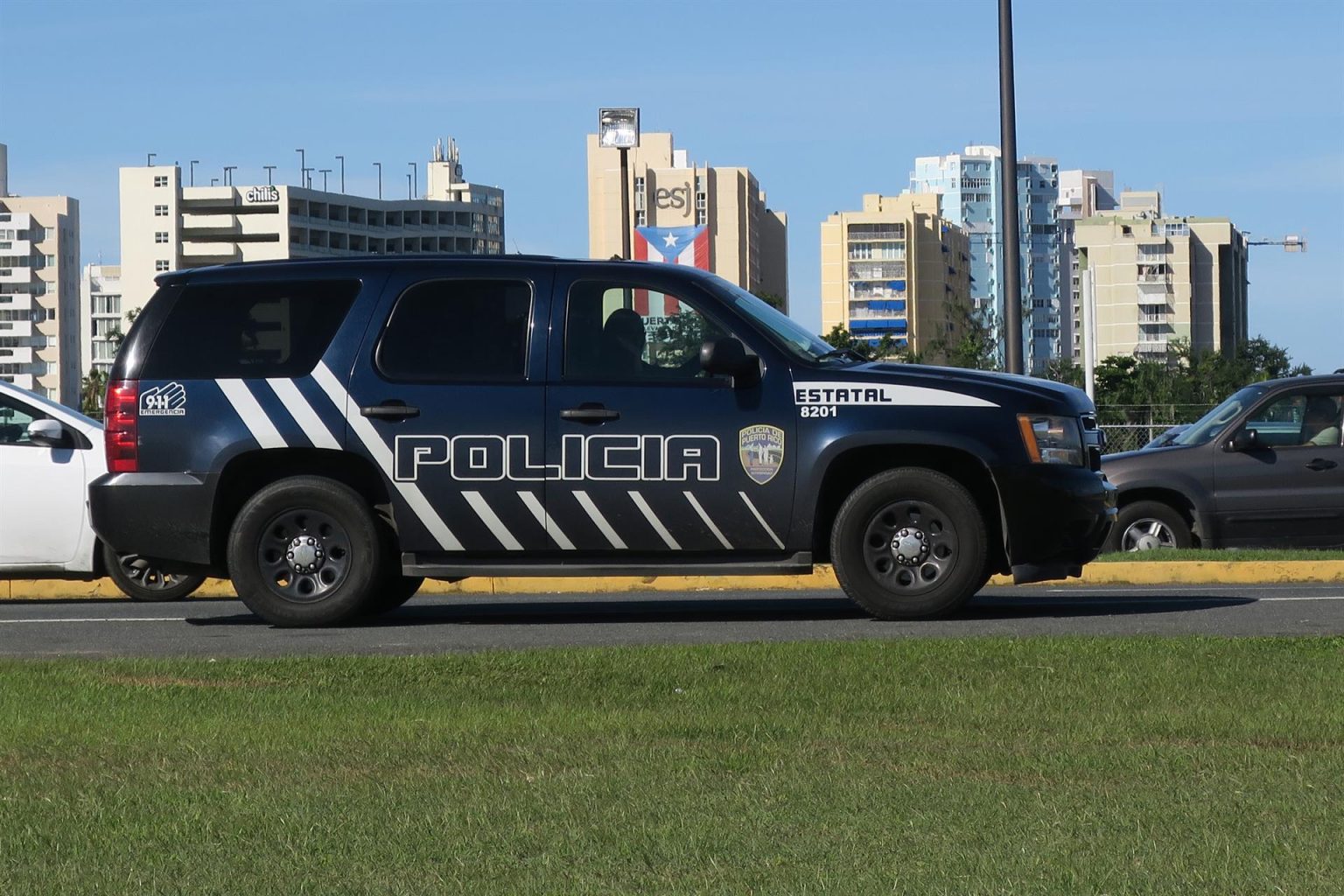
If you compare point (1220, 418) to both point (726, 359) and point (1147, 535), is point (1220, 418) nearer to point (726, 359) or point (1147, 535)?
point (1147, 535)

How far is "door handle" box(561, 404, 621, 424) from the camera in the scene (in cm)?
968

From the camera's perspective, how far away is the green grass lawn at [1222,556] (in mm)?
13539

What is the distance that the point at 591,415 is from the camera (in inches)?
381

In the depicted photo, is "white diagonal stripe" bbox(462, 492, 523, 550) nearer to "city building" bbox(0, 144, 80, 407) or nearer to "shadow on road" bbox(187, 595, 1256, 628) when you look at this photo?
"shadow on road" bbox(187, 595, 1256, 628)

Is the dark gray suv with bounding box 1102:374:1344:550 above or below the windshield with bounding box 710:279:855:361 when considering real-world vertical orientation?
below

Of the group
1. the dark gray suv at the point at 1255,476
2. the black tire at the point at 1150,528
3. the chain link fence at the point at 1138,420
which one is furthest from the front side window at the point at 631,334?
the chain link fence at the point at 1138,420

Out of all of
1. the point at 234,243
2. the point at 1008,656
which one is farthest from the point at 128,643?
the point at 234,243

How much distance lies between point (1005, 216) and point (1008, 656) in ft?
34.8

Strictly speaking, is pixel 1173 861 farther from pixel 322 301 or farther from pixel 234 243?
pixel 234 243

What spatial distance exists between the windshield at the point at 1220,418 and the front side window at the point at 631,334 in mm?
6600

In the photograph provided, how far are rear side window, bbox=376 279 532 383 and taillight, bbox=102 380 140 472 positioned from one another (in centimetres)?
129

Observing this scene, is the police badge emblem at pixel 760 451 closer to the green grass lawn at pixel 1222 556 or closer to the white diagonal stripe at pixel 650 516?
the white diagonal stripe at pixel 650 516

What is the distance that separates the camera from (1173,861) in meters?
4.32

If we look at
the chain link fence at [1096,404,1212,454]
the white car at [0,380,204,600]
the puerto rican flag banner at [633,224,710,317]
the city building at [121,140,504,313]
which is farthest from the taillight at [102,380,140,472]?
the city building at [121,140,504,313]
